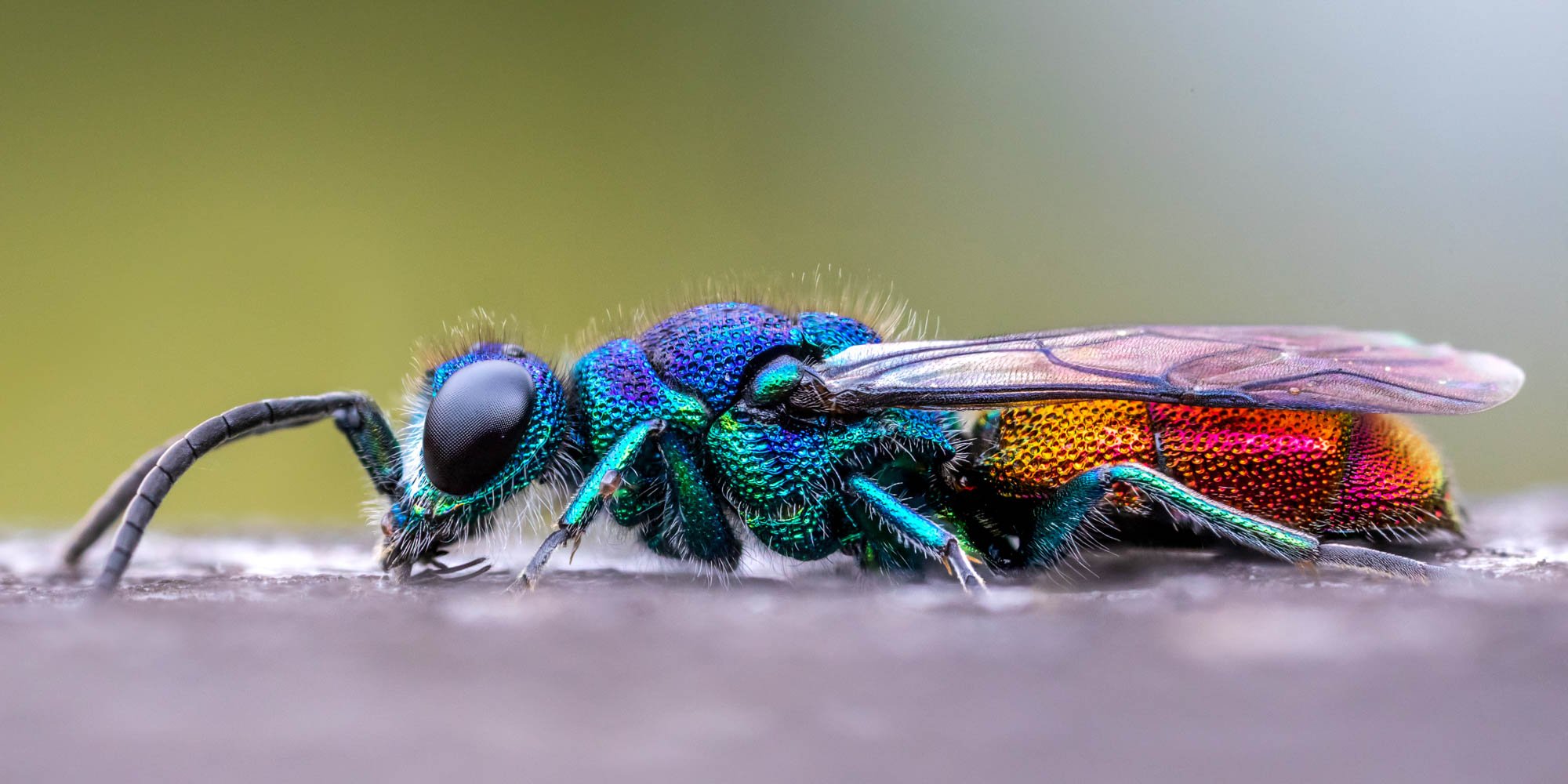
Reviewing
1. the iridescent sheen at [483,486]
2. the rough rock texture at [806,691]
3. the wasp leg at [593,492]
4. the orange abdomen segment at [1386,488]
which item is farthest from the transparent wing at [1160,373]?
the rough rock texture at [806,691]

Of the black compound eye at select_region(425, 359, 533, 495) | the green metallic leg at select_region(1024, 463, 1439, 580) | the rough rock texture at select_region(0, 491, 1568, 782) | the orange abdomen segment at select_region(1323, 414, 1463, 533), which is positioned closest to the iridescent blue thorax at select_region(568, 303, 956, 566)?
the black compound eye at select_region(425, 359, 533, 495)

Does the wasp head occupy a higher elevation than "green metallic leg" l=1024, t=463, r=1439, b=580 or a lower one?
higher

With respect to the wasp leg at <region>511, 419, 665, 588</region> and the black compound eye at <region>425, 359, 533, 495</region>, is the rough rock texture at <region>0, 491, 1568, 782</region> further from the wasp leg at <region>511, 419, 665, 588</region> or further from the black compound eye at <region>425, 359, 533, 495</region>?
the black compound eye at <region>425, 359, 533, 495</region>

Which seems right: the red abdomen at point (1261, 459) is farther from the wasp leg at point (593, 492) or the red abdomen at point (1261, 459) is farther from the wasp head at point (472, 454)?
the wasp head at point (472, 454)

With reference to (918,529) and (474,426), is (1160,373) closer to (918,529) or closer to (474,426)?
(918,529)

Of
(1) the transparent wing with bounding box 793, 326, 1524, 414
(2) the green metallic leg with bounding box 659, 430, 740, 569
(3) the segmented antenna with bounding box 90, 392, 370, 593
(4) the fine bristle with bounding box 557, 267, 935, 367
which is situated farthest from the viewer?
Result: (4) the fine bristle with bounding box 557, 267, 935, 367

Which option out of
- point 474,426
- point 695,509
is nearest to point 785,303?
point 695,509
